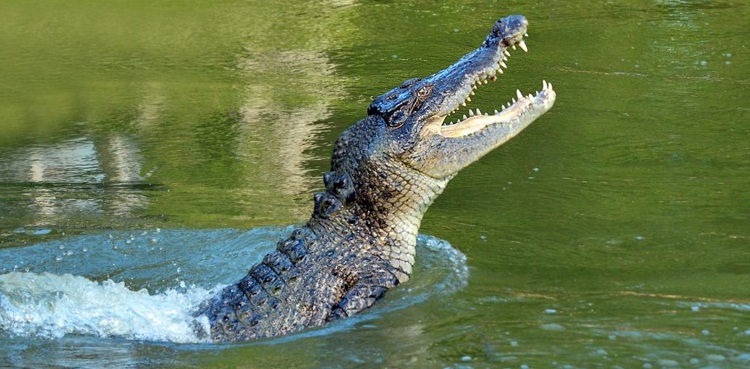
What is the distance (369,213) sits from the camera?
581 cm

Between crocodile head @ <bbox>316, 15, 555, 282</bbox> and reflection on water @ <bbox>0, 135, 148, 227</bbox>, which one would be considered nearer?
crocodile head @ <bbox>316, 15, 555, 282</bbox>

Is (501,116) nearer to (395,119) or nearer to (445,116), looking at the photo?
(445,116)

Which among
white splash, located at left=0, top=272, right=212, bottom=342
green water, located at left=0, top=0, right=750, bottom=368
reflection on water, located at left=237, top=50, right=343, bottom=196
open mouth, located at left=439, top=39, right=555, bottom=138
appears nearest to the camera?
green water, located at left=0, top=0, right=750, bottom=368

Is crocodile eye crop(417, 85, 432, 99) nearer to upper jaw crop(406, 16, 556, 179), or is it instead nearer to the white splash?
upper jaw crop(406, 16, 556, 179)

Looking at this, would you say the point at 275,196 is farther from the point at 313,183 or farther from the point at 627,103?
the point at 627,103

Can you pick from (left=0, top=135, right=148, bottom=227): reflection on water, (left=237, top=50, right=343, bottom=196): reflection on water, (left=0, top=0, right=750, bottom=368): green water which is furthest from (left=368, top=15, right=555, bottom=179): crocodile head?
(left=0, top=135, right=148, bottom=227): reflection on water

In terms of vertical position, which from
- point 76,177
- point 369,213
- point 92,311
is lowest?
point 76,177

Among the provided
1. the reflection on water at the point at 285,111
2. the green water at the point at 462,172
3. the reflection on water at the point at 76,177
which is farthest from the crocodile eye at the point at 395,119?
the reflection on water at the point at 76,177

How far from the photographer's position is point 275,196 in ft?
26.6

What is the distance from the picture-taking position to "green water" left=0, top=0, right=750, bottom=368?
18.0ft

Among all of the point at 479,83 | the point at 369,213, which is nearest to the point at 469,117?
the point at 479,83

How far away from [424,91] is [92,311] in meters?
2.09

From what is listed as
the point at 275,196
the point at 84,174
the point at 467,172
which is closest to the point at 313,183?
the point at 275,196

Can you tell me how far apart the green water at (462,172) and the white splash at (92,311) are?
0.13m
